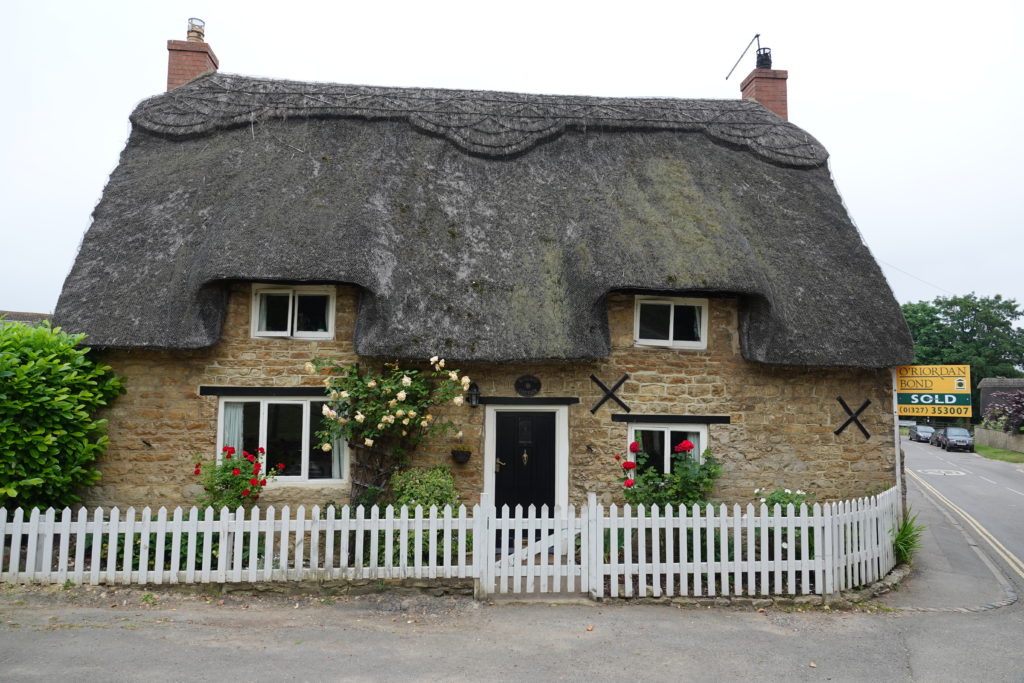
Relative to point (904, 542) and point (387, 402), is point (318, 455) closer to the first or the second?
point (387, 402)

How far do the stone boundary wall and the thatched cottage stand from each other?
31.7 m

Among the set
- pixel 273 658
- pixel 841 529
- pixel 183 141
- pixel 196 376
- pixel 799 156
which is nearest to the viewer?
pixel 273 658

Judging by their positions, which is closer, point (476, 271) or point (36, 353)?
point (36, 353)

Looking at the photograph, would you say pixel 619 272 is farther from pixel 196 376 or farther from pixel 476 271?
pixel 196 376

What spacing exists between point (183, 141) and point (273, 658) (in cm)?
941

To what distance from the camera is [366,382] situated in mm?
8727

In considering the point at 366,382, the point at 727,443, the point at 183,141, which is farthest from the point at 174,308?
the point at 727,443

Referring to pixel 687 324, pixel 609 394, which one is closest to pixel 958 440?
pixel 687 324

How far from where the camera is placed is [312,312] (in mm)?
9664

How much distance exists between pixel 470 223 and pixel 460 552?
17.3 ft

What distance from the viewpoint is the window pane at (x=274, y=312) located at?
9.59 meters

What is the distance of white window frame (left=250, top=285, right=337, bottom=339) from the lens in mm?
9461

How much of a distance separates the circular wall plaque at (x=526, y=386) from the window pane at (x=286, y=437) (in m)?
3.31

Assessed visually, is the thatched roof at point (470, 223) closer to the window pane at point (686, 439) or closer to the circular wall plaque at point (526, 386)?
the circular wall plaque at point (526, 386)
